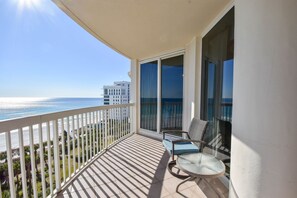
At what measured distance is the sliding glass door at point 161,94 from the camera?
12.6 feet

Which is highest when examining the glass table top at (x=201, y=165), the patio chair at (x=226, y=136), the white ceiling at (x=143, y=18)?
the white ceiling at (x=143, y=18)

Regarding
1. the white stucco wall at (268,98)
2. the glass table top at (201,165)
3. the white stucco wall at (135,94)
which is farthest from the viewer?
the white stucco wall at (135,94)

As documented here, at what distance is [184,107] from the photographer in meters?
3.58

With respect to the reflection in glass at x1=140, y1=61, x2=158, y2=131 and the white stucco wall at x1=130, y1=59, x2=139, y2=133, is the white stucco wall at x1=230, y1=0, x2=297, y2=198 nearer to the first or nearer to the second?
the reflection in glass at x1=140, y1=61, x2=158, y2=131

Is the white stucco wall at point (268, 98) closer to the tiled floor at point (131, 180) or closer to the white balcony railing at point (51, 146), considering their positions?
the tiled floor at point (131, 180)

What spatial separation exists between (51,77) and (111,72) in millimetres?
8063

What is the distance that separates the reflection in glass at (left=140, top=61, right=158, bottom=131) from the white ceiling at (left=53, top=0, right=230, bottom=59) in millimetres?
1186

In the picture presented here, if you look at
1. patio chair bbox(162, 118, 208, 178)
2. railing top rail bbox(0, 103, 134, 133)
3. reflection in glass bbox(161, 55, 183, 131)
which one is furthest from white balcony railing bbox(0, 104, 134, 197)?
patio chair bbox(162, 118, 208, 178)

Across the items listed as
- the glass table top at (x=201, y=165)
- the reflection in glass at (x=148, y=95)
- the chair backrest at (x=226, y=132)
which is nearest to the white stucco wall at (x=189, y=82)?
the chair backrest at (x=226, y=132)

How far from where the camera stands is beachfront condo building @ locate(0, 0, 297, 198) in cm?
95

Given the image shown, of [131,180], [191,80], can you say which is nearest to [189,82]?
[191,80]

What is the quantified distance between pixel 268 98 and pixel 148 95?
3646mm

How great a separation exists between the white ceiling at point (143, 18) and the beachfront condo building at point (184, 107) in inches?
0.6

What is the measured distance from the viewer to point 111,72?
2069 cm
